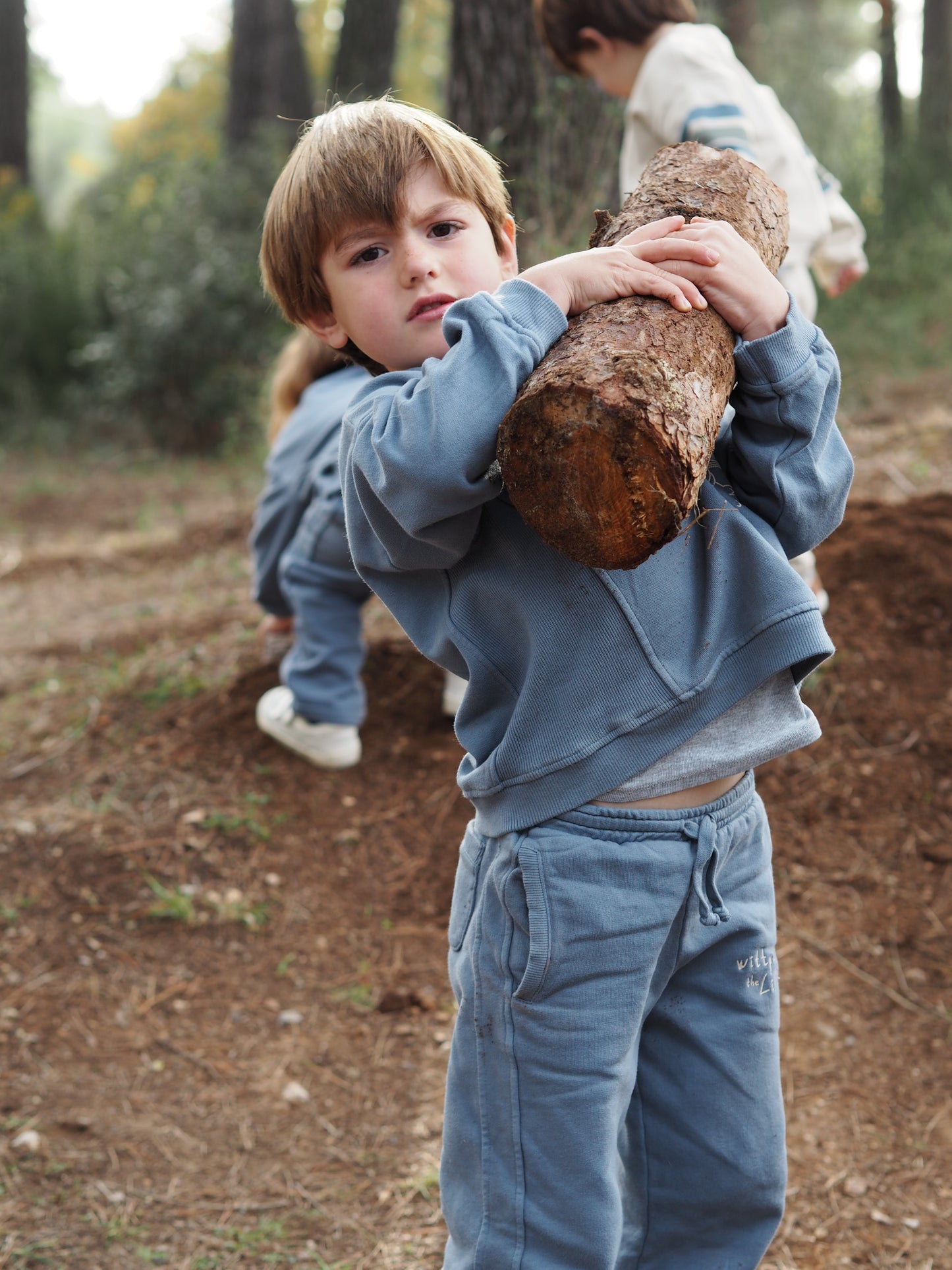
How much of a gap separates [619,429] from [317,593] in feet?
7.46

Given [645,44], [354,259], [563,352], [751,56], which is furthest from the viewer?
[751,56]

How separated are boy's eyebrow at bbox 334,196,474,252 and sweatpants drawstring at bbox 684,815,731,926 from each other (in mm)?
848

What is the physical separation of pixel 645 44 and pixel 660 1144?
2.92m

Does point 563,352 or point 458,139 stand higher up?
point 458,139

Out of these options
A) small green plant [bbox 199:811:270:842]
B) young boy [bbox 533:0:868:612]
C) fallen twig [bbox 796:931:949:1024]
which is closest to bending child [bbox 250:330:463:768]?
small green plant [bbox 199:811:270:842]

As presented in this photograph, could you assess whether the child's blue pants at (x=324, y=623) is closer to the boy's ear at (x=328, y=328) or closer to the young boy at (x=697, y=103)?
the young boy at (x=697, y=103)

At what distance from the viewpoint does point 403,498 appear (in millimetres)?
1321

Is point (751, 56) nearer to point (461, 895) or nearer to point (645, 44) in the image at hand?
point (645, 44)

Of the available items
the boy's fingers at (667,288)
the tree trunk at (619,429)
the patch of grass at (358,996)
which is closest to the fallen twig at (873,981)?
the patch of grass at (358,996)

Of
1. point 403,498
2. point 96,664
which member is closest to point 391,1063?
point 403,498

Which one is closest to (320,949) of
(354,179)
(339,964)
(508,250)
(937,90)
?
(339,964)

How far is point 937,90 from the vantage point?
913 centimetres

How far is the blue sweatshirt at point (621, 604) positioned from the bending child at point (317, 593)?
1848mm

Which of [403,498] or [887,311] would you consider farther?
[887,311]
